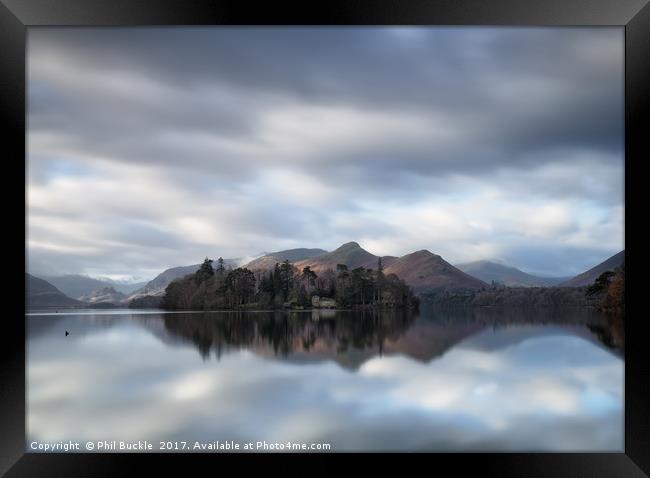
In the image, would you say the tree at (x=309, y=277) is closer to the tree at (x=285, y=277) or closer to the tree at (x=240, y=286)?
the tree at (x=285, y=277)

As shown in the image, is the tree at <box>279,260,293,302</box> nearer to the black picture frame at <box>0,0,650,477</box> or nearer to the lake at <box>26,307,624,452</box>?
the lake at <box>26,307,624,452</box>

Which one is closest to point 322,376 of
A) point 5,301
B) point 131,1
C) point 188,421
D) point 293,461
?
point 188,421

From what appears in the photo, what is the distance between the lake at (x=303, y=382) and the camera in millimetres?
4836

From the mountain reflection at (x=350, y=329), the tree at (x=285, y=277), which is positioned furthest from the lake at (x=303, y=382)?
the tree at (x=285, y=277)

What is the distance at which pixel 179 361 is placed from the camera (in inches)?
271

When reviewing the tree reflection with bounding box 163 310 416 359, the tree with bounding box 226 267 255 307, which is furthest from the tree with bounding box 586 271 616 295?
the tree with bounding box 226 267 255 307

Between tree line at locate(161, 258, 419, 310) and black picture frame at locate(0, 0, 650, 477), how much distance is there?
4.23 meters

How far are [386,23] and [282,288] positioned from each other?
7.43 meters

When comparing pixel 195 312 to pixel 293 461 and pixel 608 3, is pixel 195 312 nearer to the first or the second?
pixel 293 461

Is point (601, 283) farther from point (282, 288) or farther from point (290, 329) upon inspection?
point (282, 288)

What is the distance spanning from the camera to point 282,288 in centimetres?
1062

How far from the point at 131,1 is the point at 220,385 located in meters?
4.20

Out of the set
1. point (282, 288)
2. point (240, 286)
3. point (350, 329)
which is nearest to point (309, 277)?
point (282, 288)

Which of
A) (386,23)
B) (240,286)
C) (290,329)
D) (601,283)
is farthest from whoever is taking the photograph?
(290,329)
